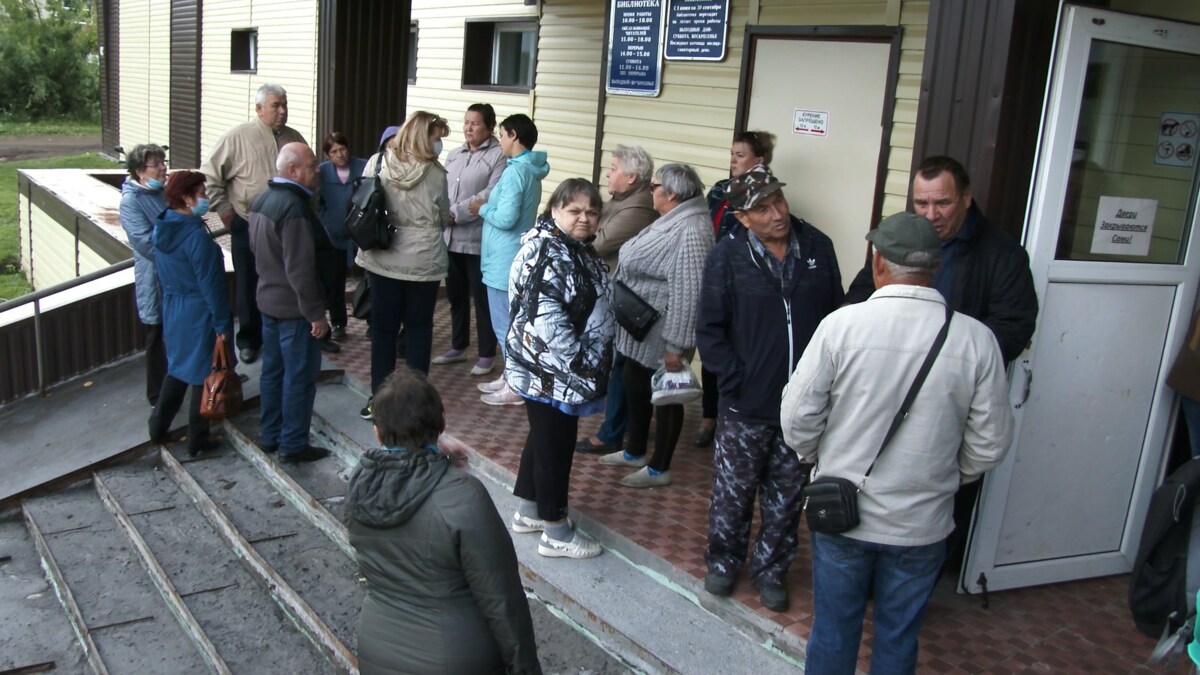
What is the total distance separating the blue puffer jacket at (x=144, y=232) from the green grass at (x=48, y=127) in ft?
111

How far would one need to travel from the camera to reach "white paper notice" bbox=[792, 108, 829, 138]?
5605mm

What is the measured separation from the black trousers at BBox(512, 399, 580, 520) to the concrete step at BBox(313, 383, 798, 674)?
0.25m

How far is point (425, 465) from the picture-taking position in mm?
2701

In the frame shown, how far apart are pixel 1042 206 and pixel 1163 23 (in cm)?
85

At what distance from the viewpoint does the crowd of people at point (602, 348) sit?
273cm

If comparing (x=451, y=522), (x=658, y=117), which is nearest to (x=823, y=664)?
(x=451, y=522)

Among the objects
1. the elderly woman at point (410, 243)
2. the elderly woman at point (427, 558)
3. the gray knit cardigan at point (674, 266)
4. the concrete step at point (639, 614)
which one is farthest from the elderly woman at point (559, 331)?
the elderly woman at point (410, 243)

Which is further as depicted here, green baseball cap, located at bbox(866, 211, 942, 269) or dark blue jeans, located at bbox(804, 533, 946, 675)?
dark blue jeans, located at bbox(804, 533, 946, 675)

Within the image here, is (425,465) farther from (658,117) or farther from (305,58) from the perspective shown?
(305,58)

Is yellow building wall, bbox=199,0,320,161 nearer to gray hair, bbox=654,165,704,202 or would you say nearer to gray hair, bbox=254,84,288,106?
gray hair, bbox=254,84,288,106

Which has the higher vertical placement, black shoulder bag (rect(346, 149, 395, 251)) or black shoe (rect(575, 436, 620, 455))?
black shoulder bag (rect(346, 149, 395, 251))

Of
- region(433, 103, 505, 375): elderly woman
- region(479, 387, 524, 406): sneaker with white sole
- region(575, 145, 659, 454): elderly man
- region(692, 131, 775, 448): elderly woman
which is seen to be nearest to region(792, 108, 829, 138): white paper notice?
region(692, 131, 775, 448): elderly woman

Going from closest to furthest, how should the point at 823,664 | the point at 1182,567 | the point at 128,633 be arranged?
the point at 1182,567 → the point at 823,664 → the point at 128,633

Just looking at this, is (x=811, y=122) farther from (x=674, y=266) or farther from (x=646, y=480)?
(x=646, y=480)
